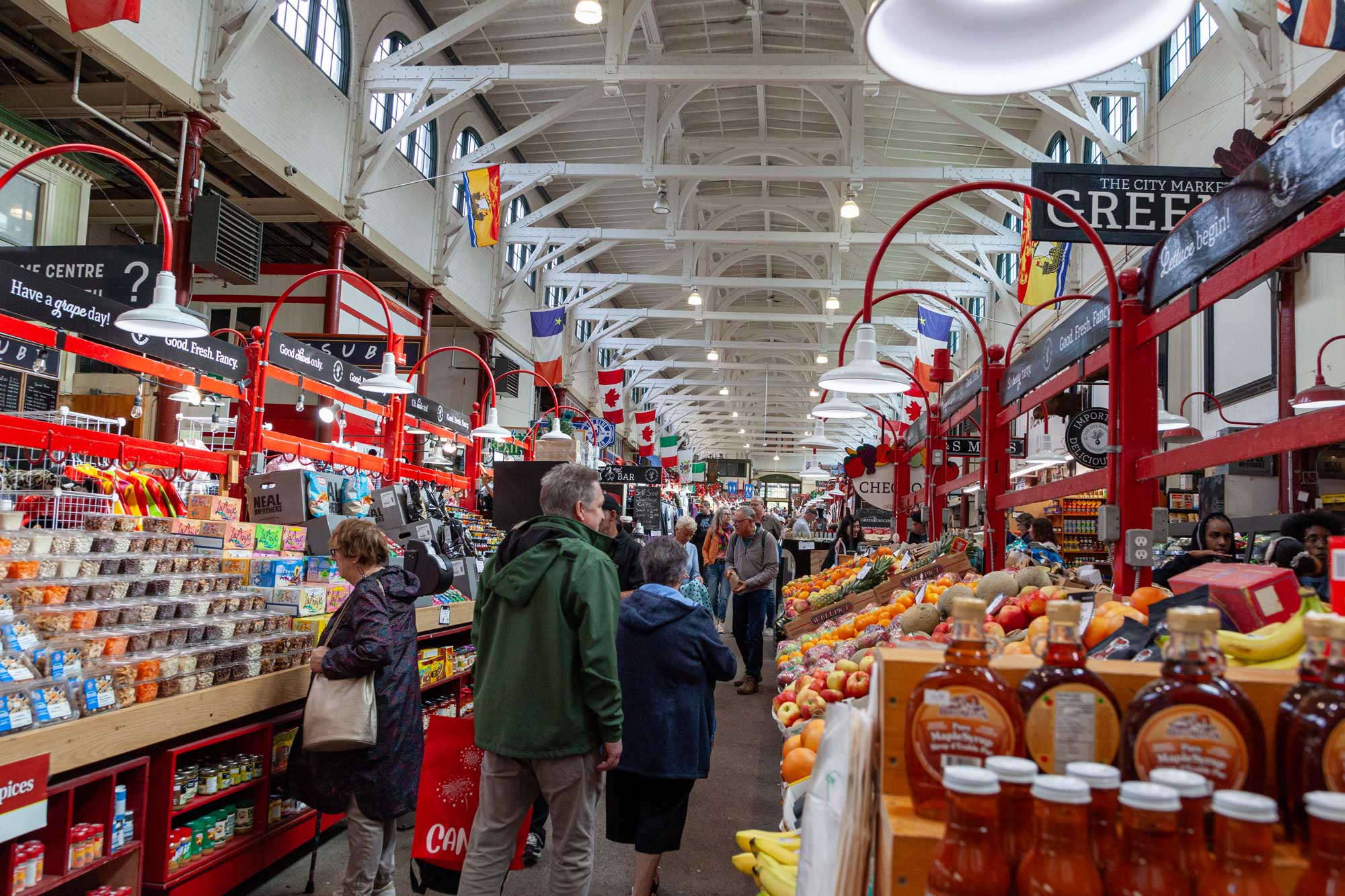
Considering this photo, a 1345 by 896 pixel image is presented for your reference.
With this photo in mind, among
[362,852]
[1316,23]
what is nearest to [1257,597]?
[362,852]

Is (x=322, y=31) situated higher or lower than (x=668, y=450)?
higher

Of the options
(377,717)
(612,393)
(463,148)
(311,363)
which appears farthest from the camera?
(612,393)

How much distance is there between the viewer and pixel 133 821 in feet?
10.4

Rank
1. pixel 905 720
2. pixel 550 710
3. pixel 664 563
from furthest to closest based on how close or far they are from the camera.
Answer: pixel 664 563 → pixel 550 710 → pixel 905 720

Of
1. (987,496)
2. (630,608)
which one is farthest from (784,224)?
(630,608)

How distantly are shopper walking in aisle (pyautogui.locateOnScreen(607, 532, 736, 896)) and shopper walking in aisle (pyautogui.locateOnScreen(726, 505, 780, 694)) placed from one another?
4742 millimetres

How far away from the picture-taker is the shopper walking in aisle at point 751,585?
27.9 ft

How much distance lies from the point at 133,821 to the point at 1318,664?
3.51m

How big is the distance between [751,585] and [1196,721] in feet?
24.6

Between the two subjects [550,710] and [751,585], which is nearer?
[550,710]

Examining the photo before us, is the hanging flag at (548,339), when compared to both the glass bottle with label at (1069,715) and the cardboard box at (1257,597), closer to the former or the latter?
the cardboard box at (1257,597)

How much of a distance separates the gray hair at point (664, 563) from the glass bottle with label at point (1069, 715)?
102 inches

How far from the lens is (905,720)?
4.18ft

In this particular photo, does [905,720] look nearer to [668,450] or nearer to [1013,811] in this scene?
[1013,811]
